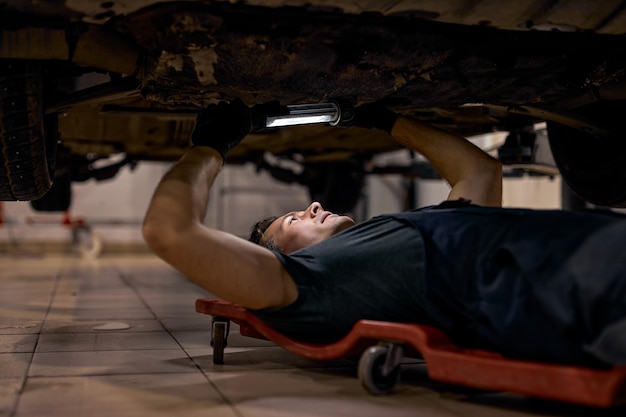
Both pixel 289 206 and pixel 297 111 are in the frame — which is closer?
pixel 297 111

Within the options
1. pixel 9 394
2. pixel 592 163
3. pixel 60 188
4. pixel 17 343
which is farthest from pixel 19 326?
pixel 592 163

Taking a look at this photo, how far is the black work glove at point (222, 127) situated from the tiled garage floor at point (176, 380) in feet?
2.03

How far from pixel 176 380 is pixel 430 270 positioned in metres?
0.69

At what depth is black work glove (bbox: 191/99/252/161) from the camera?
208cm

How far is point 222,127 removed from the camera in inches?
82.1

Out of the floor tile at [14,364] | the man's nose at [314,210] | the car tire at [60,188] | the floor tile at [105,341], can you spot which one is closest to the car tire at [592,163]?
the man's nose at [314,210]

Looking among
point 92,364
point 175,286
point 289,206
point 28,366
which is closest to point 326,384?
point 92,364

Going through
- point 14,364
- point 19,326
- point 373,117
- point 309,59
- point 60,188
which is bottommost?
point 19,326

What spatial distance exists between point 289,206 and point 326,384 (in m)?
8.22

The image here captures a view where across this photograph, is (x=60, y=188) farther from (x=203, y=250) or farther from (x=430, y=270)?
(x=430, y=270)

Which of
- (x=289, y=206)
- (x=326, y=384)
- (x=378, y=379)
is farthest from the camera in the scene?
(x=289, y=206)

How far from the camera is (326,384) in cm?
184

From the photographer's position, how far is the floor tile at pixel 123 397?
1544mm

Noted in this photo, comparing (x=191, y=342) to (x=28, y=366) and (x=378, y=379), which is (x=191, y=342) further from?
(x=378, y=379)
